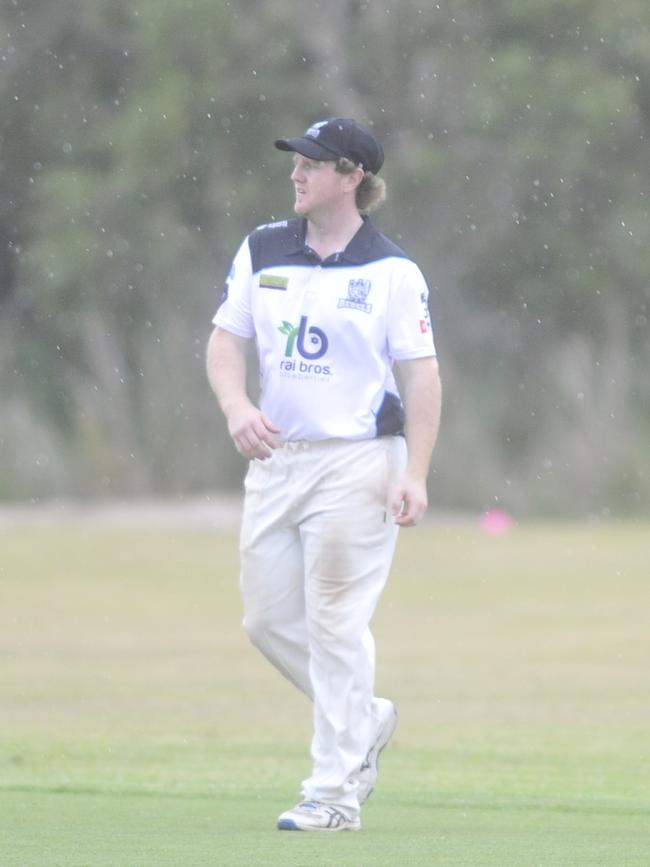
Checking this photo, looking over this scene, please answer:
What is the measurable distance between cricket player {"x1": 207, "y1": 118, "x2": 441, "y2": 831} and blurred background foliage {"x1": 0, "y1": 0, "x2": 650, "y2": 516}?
69.1 feet

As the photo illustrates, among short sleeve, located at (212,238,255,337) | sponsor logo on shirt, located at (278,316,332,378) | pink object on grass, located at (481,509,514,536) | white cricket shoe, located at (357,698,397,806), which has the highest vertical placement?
short sleeve, located at (212,238,255,337)

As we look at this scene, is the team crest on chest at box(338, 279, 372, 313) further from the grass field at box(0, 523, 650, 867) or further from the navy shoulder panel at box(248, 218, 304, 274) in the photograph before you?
the grass field at box(0, 523, 650, 867)

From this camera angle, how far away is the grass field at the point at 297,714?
657 cm

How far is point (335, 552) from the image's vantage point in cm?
686

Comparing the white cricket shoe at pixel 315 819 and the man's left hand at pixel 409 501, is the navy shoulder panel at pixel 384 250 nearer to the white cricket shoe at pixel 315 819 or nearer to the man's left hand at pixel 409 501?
the man's left hand at pixel 409 501

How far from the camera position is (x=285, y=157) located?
98.5ft

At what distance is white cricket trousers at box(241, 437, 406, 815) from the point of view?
22.5 ft

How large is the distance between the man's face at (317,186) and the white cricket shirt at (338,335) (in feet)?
0.41

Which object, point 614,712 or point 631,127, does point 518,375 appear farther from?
point 614,712

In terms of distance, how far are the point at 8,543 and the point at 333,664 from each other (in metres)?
15.4

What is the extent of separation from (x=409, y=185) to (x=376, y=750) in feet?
77.5

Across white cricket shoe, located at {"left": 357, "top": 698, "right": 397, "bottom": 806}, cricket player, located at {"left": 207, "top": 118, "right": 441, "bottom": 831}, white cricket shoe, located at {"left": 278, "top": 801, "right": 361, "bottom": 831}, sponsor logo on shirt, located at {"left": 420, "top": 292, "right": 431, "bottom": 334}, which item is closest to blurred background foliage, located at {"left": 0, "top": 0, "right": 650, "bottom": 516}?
white cricket shoe, located at {"left": 357, "top": 698, "right": 397, "bottom": 806}

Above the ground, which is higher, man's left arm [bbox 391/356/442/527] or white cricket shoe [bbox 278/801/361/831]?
man's left arm [bbox 391/356/442/527]

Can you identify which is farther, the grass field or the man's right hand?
the man's right hand
